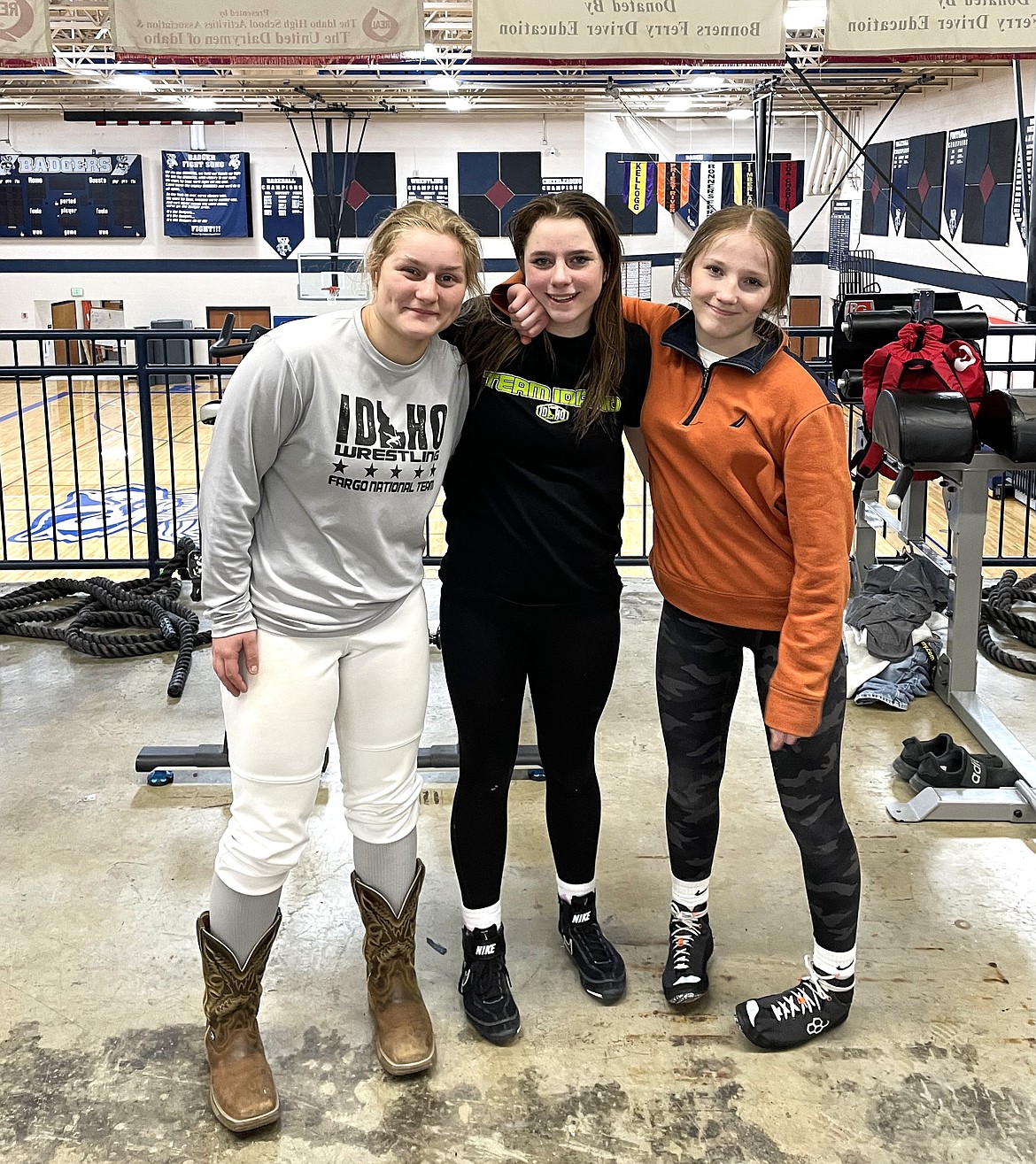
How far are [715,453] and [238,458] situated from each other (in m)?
0.79

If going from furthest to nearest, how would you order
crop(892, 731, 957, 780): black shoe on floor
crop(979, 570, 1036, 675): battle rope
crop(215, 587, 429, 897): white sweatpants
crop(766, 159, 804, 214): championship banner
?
1. crop(766, 159, 804, 214): championship banner
2. crop(979, 570, 1036, 675): battle rope
3. crop(892, 731, 957, 780): black shoe on floor
4. crop(215, 587, 429, 897): white sweatpants

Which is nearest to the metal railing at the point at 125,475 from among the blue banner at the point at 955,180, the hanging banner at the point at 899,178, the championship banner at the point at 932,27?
the championship banner at the point at 932,27

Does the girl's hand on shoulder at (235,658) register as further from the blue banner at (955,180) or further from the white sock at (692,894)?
the blue banner at (955,180)

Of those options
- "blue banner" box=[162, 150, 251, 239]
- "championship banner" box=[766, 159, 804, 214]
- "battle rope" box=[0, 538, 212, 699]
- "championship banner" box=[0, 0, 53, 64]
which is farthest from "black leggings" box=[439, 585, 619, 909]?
"blue banner" box=[162, 150, 251, 239]

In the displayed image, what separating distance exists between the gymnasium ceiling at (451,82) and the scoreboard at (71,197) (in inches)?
36.6

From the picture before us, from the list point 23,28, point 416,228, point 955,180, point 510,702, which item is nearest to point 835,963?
point 510,702

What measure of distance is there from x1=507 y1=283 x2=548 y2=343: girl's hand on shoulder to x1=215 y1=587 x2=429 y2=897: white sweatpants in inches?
20.0

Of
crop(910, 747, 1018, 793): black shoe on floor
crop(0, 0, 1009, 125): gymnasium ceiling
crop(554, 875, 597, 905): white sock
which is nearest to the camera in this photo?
crop(554, 875, 597, 905): white sock

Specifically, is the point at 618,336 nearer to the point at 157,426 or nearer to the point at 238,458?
the point at 238,458

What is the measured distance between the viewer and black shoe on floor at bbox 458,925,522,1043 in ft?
7.45

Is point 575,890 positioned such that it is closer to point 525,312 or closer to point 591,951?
point 591,951

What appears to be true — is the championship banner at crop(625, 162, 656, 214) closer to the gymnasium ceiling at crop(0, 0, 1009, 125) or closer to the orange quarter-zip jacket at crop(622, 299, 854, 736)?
the gymnasium ceiling at crop(0, 0, 1009, 125)

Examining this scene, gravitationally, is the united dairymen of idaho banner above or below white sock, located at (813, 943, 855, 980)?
above

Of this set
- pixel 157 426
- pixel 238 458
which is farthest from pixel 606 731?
pixel 157 426
